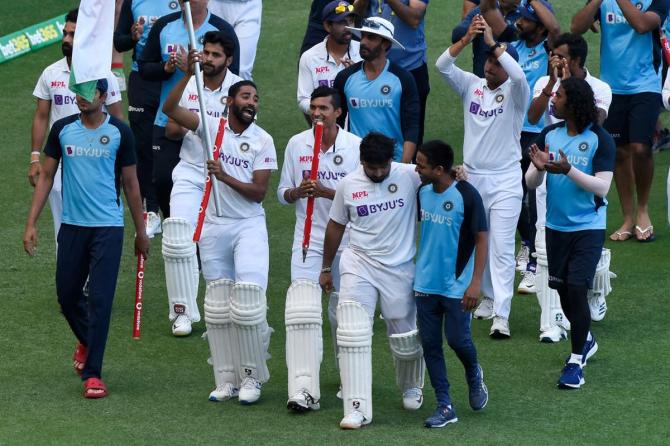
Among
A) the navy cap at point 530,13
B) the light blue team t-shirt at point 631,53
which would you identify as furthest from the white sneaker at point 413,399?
the light blue team t-shirt at point 631,53

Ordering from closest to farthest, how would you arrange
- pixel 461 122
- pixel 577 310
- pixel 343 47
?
pixel 577 310 → pixel 343 47 → pixel 461 122

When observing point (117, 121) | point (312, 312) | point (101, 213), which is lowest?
point (312, 312)

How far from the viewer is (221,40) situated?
10719 mm

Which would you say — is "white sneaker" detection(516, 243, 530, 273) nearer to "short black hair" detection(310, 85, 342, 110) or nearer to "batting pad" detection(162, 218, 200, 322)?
"batting pad" detection(162, 218, 200, 322)

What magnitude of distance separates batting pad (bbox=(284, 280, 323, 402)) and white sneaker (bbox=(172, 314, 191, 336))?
1.87 meters

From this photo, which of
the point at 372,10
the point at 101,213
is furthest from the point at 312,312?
the point at 372,10

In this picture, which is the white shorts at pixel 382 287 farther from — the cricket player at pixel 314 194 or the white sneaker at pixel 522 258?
the white sneaker at pixel 522 258

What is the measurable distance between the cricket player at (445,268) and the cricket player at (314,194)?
77 cm

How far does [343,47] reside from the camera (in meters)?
12.0

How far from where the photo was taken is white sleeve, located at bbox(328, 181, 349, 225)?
9367mm

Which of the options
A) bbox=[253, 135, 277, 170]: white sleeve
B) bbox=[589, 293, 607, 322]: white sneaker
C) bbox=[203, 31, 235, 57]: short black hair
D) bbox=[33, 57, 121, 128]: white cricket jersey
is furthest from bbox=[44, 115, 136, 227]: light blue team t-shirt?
bbox=[589, 293, 607, 322]: white sneaker

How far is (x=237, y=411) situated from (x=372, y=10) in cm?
564

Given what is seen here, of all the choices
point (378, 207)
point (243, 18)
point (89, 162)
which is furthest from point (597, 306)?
point (243, 18)

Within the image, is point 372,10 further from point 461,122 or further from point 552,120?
point 461,122
